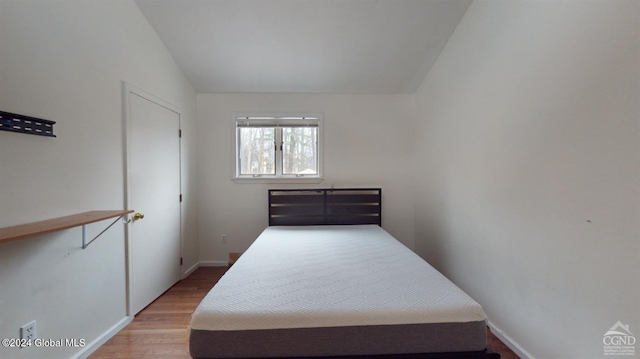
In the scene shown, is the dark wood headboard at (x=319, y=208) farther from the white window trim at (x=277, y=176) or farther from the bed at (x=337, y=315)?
the bed at (x=337, y=315)

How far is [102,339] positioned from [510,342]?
2843 mm

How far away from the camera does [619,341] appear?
3.62 feet

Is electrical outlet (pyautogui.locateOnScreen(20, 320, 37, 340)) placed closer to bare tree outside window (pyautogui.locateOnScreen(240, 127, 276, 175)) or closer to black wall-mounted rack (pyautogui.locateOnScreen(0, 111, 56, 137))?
black wall-mounted rack (pyautogui.locateOnScreen(0, 111, 56, 137))

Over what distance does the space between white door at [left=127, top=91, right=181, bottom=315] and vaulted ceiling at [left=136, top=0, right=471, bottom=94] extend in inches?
28.7

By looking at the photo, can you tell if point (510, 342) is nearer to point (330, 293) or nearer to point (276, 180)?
point (330, 293)

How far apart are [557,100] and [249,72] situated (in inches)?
106

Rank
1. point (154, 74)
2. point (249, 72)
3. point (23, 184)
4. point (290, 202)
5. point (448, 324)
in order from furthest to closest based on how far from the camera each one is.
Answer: point (290, 202)
point (249, 72)
point (154, 74)
point (23, 184)
point (448, 324)

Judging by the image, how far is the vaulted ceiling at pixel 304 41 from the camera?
2.11m

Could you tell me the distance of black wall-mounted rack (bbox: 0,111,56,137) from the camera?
118cm

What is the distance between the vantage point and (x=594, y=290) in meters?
1.18

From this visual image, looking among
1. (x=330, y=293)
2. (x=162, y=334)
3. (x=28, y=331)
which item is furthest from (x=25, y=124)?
(x=330, y=293)

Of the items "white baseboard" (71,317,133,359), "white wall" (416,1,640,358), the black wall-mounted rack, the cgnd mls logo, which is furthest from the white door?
the cgnd mls logo

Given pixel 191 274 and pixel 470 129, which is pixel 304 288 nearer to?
pixel 470 129

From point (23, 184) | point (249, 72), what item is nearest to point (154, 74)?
point (249, 72)
